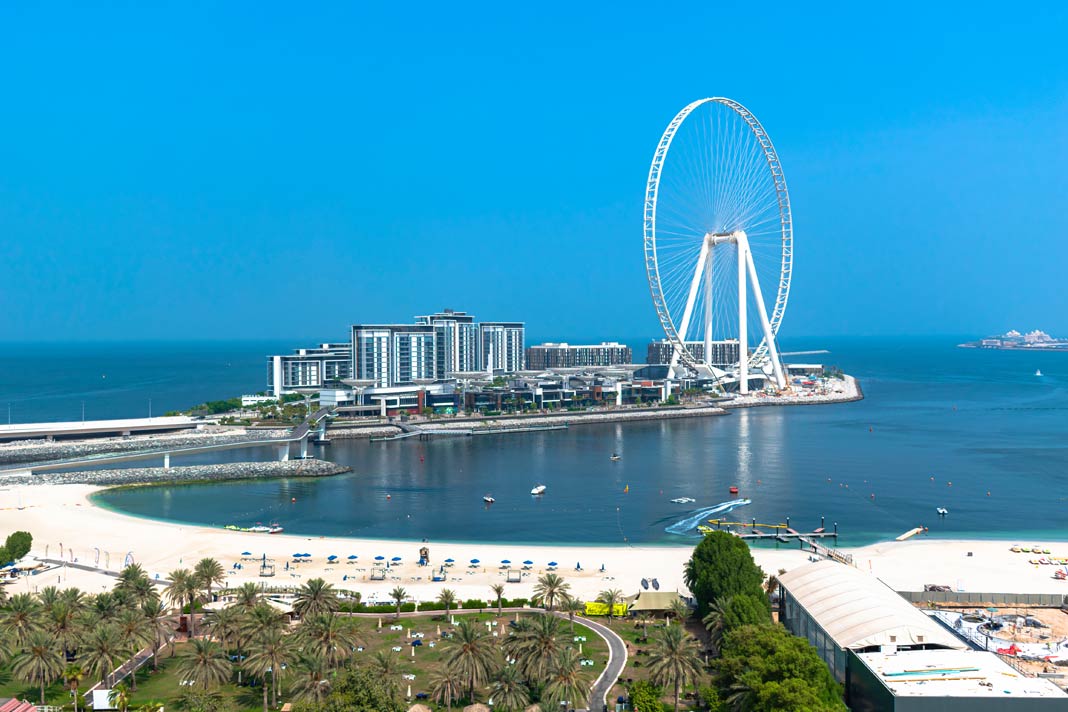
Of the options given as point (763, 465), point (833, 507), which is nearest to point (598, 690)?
point (833, 507)

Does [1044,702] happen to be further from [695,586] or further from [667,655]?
[695,586]

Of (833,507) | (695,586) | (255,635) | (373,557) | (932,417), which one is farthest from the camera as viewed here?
(932,417)

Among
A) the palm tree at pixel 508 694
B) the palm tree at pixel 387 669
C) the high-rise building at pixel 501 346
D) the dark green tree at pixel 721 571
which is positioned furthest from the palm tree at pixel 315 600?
the high-rise building at pixel 501 346

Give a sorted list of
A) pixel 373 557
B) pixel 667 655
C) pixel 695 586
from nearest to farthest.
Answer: pixel 667 655, pixel 695 586, pixel 373 557

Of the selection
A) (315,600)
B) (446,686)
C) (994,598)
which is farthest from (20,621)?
(994,598)

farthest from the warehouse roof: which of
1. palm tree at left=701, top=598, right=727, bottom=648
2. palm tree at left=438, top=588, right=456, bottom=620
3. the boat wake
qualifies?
the boat wake

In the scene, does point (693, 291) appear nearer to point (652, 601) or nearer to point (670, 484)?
point (670, 484)

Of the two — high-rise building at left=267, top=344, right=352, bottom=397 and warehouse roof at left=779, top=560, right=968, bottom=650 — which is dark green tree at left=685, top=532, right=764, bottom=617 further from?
high-rise building at left=267, top=344, right=352, bottom=397

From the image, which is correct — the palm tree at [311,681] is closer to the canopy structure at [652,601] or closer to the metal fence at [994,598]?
the canopy structure at [652,601]
